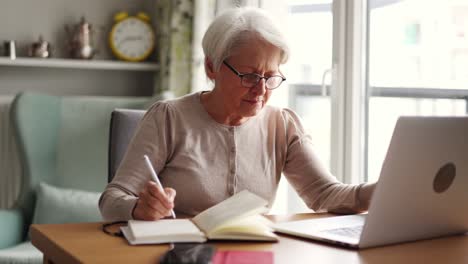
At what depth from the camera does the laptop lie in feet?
4.33

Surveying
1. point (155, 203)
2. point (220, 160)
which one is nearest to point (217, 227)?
point (155, 203)

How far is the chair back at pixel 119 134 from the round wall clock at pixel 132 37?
1.56m

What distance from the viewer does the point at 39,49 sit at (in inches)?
133

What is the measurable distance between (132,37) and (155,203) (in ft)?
7.31

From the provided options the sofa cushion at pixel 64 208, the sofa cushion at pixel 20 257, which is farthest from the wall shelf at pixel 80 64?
the sofa cushion at pixel 20 257

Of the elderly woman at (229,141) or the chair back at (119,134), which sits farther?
the chair back at (119,134)

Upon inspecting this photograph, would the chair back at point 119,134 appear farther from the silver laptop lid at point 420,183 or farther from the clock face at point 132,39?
the clock face at point 132,39

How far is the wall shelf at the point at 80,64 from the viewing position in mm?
3318

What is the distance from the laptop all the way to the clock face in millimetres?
2226

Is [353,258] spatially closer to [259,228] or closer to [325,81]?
[259,228]

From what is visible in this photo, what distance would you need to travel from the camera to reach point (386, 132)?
277 cm

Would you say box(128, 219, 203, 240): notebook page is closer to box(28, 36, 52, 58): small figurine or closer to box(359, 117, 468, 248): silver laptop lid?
box(359, 117, 468, 248): silver laptop lid

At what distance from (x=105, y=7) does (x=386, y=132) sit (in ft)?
5.37

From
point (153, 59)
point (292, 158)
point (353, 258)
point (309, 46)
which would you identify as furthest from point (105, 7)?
point (353, 258)
